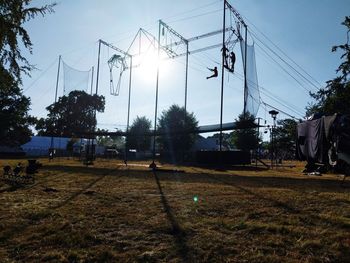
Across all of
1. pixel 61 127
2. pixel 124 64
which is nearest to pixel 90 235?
pixel 124 64

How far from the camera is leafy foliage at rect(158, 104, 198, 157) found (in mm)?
49094

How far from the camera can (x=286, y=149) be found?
61.2m

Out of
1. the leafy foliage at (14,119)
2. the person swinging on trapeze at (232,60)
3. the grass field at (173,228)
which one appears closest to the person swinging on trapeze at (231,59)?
the person swinging on trapeze at (232,60)

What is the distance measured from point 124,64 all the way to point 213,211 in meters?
30.4

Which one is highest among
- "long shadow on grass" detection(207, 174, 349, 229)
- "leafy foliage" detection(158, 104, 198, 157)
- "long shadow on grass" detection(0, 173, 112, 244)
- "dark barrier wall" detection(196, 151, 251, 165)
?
"leafy foliage" detection(158, 104, 198, 157)

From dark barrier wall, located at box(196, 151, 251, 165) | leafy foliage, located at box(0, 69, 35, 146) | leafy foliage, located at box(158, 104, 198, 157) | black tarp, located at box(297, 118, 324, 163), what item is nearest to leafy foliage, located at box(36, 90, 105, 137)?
leafy foliage, located at box(0, 69, 35, 146)

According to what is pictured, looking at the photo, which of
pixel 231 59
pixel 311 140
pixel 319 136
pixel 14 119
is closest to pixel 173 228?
pixel 319 136

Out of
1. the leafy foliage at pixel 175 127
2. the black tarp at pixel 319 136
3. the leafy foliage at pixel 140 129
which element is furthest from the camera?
the leafy foliage at pixel 140 129

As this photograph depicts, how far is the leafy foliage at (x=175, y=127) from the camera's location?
4909 centimetres

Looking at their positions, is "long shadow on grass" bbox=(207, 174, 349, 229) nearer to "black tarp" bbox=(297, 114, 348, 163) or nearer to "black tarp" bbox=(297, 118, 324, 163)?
"black tarp" bbox=(297, 114, 348, 163)

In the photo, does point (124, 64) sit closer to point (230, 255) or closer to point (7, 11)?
point (7, 11)

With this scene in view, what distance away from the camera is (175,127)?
165 feet

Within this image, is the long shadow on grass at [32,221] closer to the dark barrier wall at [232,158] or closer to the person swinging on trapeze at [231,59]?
the person swinging on trapeze at [231,59]

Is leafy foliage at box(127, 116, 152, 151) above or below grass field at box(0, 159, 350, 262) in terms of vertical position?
above
